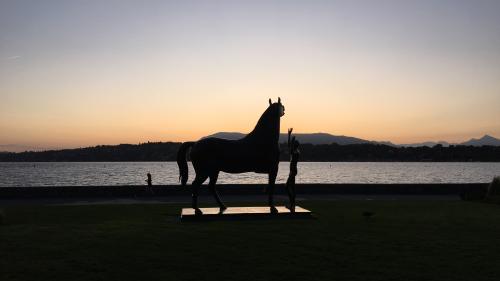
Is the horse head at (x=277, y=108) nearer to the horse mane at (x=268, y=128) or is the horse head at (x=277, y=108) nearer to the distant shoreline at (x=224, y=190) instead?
the horse mane at (x=268, y=128)

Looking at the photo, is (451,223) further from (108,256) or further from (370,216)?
(108,256)

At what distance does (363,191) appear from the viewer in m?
27.3

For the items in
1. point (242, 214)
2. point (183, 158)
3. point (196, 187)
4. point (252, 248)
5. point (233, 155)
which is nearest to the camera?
point (252, 248)

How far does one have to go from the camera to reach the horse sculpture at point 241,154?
1424cm

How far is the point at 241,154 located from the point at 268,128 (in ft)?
3.70

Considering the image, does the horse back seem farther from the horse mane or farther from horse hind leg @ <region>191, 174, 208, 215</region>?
horse hind leg @ <region>191, 174, 208, 215</region>

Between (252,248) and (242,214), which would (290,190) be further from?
(252,248)

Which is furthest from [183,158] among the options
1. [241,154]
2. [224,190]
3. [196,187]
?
[224,190]

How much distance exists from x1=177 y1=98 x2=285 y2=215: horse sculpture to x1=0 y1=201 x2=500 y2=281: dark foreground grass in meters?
1.56

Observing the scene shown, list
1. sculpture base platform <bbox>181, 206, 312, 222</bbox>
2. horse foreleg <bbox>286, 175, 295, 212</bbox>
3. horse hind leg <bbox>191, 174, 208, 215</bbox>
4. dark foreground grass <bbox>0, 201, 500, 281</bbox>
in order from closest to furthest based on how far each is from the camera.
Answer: dark foreground grass <bbox>0, 201, 500, 281</bbox> < sculpture base platform <bbox>181, 206, 312, 222</bbox> < horse hind leg <bbox>191, 174, 208, 215</bbox> < horse foreleg <bbox>286, 175, 295, 212</bbox>

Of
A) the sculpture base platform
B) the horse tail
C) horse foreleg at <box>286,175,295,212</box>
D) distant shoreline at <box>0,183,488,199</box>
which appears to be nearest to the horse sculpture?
the horse tail

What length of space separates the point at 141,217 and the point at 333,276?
8.82 m

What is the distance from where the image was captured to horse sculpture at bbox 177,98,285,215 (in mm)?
14242

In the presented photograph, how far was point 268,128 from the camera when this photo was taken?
14602mm
